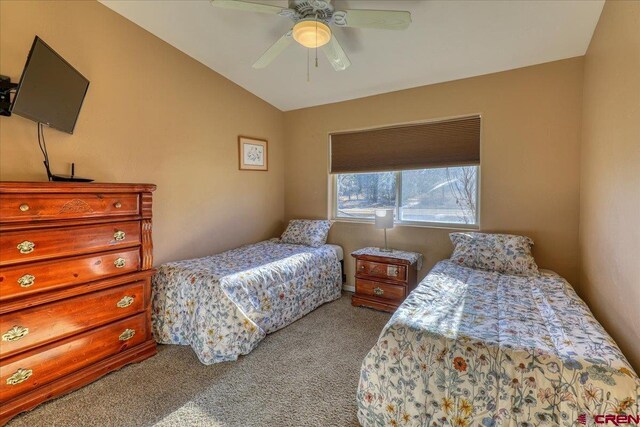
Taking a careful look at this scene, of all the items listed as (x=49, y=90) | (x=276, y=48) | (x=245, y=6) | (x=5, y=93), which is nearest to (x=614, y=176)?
(x=276, y=48)

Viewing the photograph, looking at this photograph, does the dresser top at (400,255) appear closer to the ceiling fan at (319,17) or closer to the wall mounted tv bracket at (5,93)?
the ceiling fan at (319,17)

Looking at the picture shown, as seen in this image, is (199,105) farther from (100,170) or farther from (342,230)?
(342,230)

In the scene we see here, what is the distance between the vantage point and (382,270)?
3129mm

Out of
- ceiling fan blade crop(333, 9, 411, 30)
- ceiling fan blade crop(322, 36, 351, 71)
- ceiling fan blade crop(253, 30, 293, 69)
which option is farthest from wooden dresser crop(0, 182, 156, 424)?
ceiling fan blade crop(333, 9, 411, 30)

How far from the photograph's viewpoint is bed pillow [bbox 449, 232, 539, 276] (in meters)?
2.52

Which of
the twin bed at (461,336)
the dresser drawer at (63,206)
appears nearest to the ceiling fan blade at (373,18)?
the twin bed at (461,336)

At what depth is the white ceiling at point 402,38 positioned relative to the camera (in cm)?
209

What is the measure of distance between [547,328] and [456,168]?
1.99 metres

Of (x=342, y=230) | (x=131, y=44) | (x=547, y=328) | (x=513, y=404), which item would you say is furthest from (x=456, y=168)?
(x=131, y=44)

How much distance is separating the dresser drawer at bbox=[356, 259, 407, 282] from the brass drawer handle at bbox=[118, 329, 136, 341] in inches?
84.9

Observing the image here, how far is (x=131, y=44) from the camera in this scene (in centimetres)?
254

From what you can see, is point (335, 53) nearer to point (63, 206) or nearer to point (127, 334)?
point (63, 206)

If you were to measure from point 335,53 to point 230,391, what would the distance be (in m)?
2.47

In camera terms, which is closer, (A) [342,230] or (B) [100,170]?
(B) [100,170]
